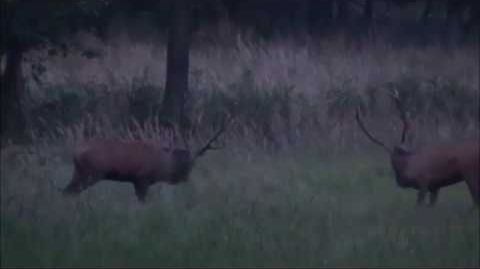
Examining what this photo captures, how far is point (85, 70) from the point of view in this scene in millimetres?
17750

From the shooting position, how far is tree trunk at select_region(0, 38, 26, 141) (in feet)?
47.4

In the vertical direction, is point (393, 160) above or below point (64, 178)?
above

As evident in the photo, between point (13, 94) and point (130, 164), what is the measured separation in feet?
14.9

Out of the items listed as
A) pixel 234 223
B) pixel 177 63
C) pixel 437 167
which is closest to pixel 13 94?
pixel 177 63

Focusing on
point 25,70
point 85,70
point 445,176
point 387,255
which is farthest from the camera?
point 85,70

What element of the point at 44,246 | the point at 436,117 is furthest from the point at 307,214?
the point at 436,117

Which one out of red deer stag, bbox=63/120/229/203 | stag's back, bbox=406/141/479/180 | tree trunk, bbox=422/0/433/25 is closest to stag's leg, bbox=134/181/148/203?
red deer stag, bbox=63/120/229/203

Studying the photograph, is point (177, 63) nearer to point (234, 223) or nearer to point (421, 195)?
point (421, 195)

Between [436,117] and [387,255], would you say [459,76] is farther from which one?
[387,255]

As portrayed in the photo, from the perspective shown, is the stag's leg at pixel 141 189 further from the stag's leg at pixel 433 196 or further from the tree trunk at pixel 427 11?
the tree trunk at pixel 427 11

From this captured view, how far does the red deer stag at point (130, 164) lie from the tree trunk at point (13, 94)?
146 inches

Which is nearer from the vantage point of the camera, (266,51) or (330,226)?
(330,226)

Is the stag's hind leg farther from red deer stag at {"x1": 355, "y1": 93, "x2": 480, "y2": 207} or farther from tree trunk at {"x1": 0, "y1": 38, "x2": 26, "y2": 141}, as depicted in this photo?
tree trunk at {"x1": 0, "y1": 38, "x2": 26, "y2": 141}

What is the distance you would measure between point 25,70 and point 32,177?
5.59 meters
